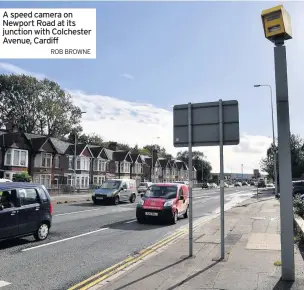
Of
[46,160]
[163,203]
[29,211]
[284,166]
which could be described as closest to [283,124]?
[284,166]

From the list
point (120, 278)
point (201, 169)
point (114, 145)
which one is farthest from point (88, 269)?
point (201, 169)

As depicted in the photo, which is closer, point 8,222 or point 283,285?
point 283,285

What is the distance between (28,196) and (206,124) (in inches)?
217

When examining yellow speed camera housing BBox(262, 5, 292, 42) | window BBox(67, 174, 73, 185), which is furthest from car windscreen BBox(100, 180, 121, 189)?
window BBox(67, 174, 73, 185)

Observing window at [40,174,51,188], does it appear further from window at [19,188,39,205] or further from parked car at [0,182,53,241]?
window at [19,188,39,205]

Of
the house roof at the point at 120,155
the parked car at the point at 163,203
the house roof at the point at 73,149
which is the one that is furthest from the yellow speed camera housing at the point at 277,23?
the house roof at the point at 120,155

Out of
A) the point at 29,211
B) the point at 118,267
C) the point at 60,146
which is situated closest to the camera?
the point at 118,267

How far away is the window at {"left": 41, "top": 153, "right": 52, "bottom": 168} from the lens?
5154 centimetres

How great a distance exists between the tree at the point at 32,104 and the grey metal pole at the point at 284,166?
64111mm

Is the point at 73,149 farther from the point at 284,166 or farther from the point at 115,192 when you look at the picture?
the point at 284,166

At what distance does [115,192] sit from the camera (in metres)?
26.6

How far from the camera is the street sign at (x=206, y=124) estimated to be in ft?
27.5

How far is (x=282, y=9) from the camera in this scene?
6.09 metres

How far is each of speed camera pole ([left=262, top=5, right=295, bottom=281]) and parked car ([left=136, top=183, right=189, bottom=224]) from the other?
9340 millimetres
